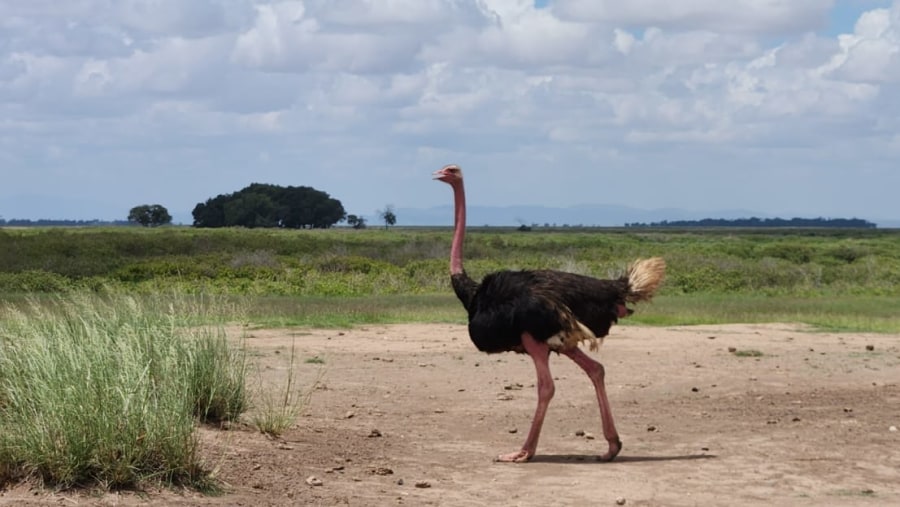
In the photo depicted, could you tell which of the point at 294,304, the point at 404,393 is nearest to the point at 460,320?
the point at 294,304

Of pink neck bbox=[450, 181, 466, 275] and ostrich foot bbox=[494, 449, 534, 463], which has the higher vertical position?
pink neck bbox=[450, 181, 466, 275]

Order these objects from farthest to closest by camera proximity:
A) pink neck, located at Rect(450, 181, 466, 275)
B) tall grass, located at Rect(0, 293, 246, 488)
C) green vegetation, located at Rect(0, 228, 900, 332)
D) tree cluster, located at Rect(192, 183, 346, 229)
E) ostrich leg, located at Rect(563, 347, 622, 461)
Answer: tree cluster, located at Rect(192, 183, 346, 229) → green vegetation, located at Rect(0, 228, 900, 332) → pink neck, located at Rect(450, 181, 466, 275) → ostrich leg, located at Rect(563, 347, 622, 461) → tall grass, located at Rect(0, 293, 246, 488)

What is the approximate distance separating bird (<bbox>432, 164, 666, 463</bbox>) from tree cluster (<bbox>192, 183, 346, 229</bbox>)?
321 ft

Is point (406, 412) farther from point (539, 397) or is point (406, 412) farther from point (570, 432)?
point (539, 397)

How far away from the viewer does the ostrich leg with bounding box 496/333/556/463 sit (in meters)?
9.78


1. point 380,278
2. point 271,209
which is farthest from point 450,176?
point 271,209

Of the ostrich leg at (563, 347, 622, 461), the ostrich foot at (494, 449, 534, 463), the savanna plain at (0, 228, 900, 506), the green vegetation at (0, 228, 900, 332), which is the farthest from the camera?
the green vegetation at (0, 228, 900, 332)

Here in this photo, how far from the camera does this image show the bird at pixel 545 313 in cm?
977

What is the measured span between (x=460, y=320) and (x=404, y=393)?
27.7ft

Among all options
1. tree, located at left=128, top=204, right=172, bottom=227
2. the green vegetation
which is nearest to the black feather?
the green vegetation

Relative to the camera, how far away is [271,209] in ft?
359

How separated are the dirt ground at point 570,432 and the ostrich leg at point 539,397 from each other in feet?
0.48

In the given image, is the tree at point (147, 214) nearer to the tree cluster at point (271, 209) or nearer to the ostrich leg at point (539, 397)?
the tree cluster at point (271, 209)

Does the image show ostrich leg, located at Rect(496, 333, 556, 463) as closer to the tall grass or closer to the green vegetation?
the tall grass
